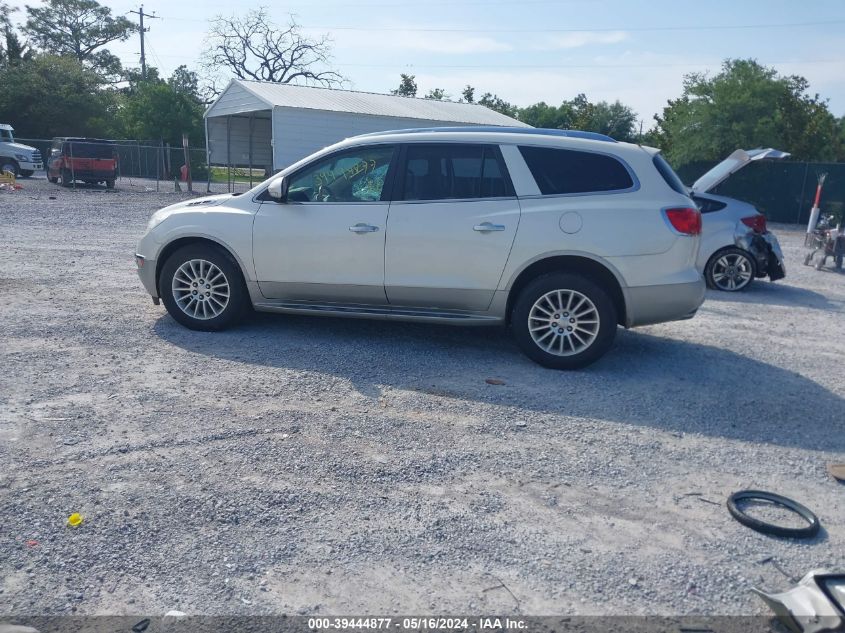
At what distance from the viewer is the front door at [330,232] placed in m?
6.73

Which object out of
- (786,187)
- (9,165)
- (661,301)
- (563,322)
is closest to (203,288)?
(563,322)

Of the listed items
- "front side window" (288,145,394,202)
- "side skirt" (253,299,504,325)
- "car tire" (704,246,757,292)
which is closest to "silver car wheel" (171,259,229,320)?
"side skirt" (253,299,504,325)

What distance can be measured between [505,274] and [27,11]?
7841 cm

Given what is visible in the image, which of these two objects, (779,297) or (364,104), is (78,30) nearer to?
(364,104)

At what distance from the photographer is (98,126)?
48875 mm

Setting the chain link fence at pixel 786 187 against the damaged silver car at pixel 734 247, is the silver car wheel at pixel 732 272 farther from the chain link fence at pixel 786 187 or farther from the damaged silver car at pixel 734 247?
the chain link fence at pixel 786 187

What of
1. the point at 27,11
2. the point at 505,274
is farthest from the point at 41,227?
the point at 27,11

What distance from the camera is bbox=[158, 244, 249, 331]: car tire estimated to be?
7.05 m

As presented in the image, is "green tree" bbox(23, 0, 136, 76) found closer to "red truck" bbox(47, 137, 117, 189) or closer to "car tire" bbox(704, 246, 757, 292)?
"red truck" bbox(47, 137, 117, 189)

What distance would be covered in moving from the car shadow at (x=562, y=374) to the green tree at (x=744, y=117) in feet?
75.7

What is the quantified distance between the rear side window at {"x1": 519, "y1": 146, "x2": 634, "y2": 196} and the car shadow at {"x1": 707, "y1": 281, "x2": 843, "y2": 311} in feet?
16.4

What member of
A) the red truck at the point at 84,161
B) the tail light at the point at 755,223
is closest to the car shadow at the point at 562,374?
the tail light at the point at 755,223

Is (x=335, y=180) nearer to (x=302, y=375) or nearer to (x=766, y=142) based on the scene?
(x=302, y=375)

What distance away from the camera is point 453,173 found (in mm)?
6695
